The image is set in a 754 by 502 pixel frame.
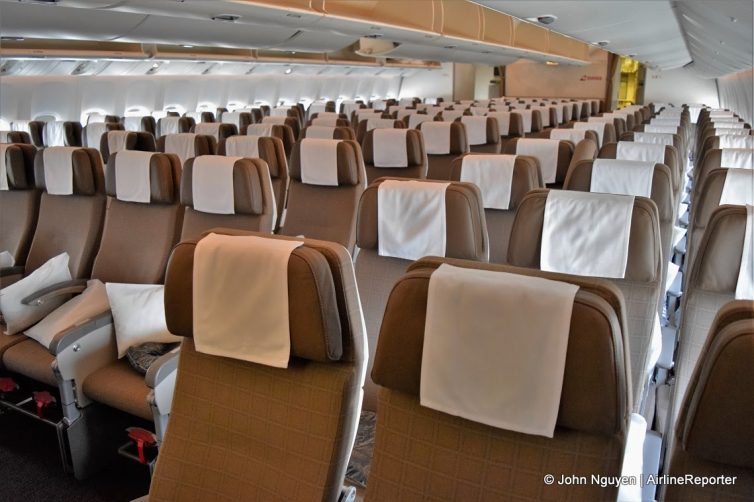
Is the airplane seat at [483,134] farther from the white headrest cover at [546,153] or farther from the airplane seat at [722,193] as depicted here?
the airplane seat at [722,193]

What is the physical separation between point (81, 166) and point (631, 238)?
3092 mm

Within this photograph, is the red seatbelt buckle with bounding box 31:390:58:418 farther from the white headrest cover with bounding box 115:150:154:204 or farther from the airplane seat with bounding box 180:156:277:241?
the white headrest cover with bounding box 115:150:154:204

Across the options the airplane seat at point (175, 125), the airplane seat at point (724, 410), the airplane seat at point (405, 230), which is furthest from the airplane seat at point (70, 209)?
the airplane seat at point (175, 125)

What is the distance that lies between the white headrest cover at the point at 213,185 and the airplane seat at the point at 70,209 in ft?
2.71

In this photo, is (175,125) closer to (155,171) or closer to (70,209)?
(70,209)

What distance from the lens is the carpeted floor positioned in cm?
256

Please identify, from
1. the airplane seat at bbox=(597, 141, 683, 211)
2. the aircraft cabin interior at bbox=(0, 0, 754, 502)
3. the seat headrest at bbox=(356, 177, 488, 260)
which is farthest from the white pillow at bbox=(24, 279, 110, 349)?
the airplane seat at bbox=(597, 141, 683, 211)

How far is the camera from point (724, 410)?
0.99 m

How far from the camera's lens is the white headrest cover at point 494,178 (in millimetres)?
3004

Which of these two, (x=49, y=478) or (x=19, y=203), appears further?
(x=19, y=203)

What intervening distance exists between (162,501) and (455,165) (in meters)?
2.29

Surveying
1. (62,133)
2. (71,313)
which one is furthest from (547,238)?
(62,133)

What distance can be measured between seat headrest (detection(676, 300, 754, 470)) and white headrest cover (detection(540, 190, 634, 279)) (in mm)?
925

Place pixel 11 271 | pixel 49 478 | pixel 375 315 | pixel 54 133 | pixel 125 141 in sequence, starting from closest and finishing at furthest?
pixel 375 315, pixel 49 478, pixel 11 271, pixel 125 141, pixel 54 133
